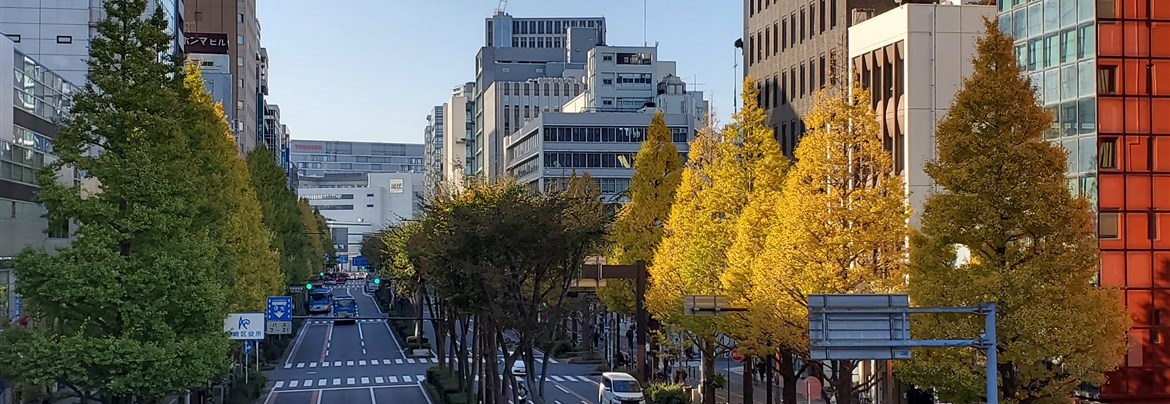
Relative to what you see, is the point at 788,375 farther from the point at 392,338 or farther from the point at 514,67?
the point at 514,67

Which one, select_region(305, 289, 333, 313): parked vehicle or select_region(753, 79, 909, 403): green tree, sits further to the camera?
select_region(305, 289, 333, 313): parked vehicle

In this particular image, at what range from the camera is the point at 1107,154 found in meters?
37.2

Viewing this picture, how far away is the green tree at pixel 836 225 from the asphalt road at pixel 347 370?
2904 centimetres

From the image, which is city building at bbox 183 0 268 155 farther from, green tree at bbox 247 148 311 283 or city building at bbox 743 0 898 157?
city building at bbox 743 0 898 157

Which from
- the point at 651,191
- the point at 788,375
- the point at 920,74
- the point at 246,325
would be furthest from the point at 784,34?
the point at 246,325

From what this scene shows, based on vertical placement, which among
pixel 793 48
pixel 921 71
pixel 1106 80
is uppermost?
pixel 793 48

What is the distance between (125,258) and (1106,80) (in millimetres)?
27986

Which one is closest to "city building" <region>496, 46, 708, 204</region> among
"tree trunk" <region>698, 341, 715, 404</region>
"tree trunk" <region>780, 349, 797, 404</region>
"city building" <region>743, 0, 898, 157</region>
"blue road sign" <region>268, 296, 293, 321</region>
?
"city building" <region>743, 0, 898, 157</region>

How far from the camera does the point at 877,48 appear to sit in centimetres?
4972

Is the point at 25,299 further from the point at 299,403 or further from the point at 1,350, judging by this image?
the point at 299,403

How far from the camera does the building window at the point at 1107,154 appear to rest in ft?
122

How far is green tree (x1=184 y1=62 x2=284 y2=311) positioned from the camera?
121 ft

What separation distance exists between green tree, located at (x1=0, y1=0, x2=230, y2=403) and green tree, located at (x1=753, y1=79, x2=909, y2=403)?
1533 centimetres

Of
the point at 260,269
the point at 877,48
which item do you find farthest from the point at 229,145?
the point at 877,48
